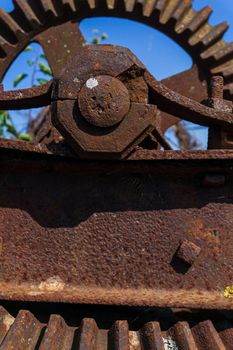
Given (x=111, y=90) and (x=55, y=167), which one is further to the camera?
(x=55, y=167)

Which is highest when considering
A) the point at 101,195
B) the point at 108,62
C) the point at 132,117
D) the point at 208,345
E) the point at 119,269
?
the point at 108,62

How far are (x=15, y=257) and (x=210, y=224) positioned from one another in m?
0.68

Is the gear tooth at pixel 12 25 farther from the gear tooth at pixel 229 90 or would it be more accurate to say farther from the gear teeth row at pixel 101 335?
the gear teeth row at pixel 101 335

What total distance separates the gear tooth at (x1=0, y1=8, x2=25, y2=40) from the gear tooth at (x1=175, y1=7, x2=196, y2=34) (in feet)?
3.56

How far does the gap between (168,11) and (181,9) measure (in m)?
0.10

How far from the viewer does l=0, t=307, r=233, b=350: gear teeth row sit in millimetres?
1737

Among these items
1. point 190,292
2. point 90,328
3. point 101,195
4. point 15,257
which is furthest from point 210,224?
point 15,257

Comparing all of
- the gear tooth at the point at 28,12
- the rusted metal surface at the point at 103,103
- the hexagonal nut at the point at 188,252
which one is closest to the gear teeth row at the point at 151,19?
the gear tooth at the point at 28,12

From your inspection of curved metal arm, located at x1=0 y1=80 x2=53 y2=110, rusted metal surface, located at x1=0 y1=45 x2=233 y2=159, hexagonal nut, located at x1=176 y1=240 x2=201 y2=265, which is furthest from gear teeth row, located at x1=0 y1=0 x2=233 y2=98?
hexagonal nut, located at x1=176 y1=240 x2=201 y2=265

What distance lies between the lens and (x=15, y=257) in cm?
195

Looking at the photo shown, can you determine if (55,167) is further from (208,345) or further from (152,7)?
(152,7)

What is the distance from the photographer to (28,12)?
385 cm

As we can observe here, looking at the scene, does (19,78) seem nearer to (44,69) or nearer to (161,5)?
(44,69)

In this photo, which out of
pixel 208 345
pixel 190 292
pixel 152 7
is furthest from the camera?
pixel 152 7
